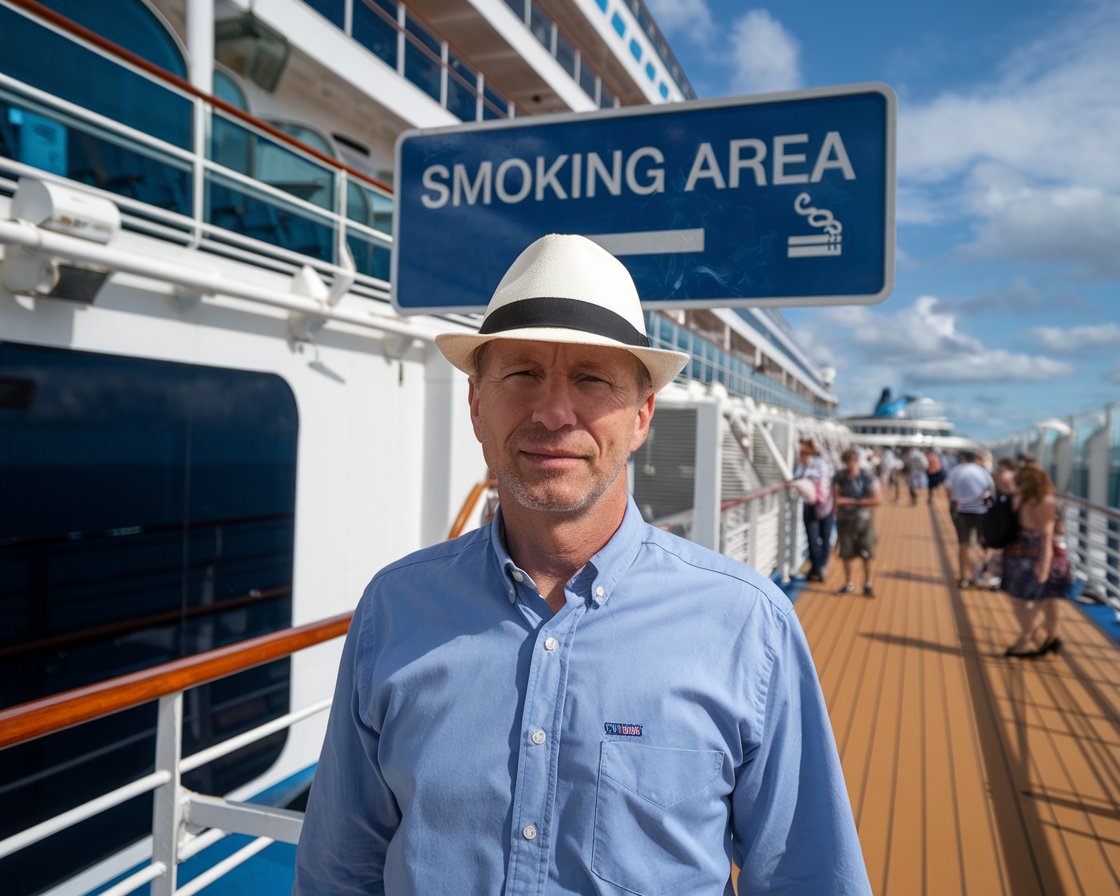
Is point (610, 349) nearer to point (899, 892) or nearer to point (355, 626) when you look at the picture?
point (355, 626)

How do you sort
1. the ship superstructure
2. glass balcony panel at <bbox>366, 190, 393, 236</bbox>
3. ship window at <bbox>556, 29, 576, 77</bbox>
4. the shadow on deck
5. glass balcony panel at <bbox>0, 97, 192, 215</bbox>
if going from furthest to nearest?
ship window at <bbox>556, 29, 576, 77</bbox> → glass balcony panel at <bbox>366, 190, 393, 236</bbox> → the ship superstructure → glass balcony panel at <bbox>0, 97, 192, 215</bbox> → the shadow on deck

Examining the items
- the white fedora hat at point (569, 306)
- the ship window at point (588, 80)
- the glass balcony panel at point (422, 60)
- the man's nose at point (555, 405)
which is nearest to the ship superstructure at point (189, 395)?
the glass balcony panel at point (422, 60)

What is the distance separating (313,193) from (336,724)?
4141mm

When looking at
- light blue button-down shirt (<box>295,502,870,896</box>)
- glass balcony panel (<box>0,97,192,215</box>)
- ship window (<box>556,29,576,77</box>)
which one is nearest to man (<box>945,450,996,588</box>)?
ship window (<box>556,29,576,77</box>)

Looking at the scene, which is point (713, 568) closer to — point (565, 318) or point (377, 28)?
point (565, 318)

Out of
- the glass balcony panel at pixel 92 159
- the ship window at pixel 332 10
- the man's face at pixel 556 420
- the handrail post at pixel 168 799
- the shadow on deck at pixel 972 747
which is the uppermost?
the ship window at pixel 332 10

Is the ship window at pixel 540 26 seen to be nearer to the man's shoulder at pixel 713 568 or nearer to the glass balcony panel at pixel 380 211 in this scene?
the glass balcony panel at pixel 380 211

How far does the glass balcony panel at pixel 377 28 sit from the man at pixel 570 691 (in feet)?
21.0

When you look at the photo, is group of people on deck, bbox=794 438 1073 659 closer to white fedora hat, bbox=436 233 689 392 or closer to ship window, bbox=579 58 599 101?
white fedora hat, bbox=436 233 689 392

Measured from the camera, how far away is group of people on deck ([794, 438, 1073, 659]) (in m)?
5.51

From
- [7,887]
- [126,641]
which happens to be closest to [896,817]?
[126,641]

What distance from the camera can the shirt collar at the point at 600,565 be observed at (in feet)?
3.73

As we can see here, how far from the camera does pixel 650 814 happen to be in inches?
40.8

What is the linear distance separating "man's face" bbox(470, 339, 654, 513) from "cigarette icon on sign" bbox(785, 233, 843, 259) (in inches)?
24.2
